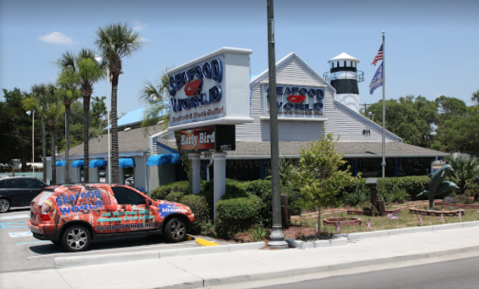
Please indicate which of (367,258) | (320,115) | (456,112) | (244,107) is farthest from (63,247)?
(456,112)

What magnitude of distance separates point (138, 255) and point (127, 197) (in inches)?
90.7

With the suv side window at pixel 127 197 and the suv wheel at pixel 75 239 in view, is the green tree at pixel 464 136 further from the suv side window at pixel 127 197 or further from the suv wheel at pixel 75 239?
the suv wheel at pixel 75 239

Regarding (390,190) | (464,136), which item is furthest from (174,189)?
(464,136)

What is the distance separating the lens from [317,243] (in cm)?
1220

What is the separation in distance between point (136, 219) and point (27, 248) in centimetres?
310

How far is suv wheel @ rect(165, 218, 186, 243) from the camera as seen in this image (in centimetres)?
1302

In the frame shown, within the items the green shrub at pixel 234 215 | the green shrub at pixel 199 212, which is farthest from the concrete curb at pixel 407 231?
the green shrub at pixel 199 212

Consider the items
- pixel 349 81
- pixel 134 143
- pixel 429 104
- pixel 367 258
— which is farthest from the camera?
pixel 429 104

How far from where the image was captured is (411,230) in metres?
14.3

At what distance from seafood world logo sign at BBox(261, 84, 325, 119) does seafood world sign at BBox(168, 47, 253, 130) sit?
442 inches

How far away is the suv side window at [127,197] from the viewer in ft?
41.1

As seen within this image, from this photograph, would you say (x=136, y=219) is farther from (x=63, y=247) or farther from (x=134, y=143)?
(x=134, y=143)

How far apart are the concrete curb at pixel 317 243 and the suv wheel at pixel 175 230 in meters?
3.02

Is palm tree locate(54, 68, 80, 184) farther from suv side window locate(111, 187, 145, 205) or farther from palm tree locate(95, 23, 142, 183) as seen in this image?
Result: suv side window locate(111, 187, 145, 205)
